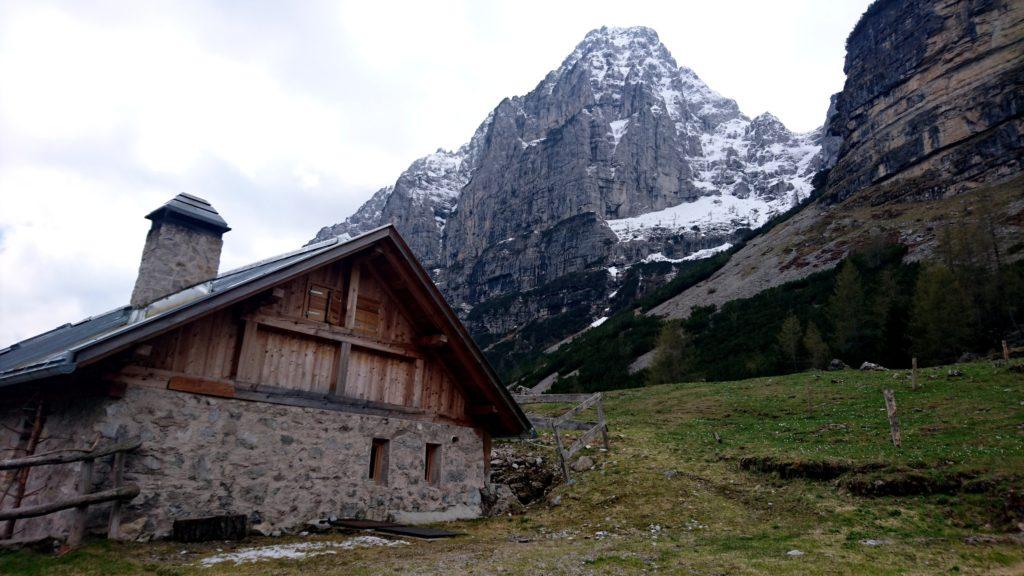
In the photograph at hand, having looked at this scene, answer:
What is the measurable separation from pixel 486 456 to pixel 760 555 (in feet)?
25.0

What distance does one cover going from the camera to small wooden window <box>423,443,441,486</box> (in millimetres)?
14117

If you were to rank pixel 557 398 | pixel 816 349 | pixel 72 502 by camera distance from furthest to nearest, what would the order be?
pixel 816 349 < pixel 557 398 < pixel 72 502

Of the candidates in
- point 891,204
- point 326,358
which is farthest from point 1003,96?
point 326,358

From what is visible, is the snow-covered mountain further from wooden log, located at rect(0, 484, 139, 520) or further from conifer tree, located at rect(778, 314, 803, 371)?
wooden log, located at rect(0, 484, 139, 520)

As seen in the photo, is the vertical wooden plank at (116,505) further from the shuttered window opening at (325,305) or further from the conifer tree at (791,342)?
the conifer tree at (791,342)

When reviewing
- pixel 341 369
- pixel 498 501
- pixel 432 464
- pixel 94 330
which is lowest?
pixel 498 501

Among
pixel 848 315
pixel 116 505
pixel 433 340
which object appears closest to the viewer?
→ pixel 116 505

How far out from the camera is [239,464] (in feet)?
35.5

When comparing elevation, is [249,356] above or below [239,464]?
above

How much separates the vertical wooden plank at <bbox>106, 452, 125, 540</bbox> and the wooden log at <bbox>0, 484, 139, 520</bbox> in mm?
163

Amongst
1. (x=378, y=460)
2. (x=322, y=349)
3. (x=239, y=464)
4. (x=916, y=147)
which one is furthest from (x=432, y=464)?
(x=916, y=147)

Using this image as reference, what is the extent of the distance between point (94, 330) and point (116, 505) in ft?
17.6

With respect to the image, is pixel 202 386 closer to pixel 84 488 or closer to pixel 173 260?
pixel 84 488

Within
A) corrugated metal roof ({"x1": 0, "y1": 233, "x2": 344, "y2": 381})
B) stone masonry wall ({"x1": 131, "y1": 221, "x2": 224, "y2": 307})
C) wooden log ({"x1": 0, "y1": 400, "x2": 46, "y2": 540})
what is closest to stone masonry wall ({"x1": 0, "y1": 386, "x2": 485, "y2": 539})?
wooden log ({"x1": 0, "y1": 400, "x2": 46, "y2": 540})
